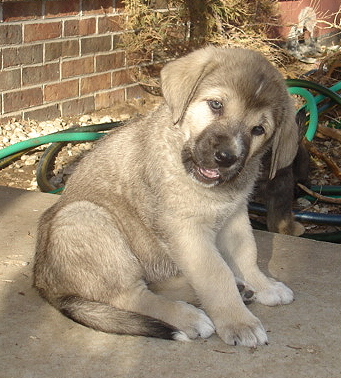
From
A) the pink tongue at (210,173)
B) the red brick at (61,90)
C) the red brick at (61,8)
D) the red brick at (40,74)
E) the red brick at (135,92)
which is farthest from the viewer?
the red brick at (135,92)

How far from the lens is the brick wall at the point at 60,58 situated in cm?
646

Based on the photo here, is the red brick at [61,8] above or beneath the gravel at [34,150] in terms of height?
above

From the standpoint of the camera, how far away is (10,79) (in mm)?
6477

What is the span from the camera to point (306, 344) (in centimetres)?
323

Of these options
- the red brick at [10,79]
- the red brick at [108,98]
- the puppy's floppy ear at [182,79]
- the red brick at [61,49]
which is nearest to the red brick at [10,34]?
the red brick at [10,79]

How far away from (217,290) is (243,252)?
55 cm

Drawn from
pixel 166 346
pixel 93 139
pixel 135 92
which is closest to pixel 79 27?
pixel 135 92

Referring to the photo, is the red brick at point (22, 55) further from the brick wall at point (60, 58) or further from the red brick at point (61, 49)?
the red brick at point (61, 49)

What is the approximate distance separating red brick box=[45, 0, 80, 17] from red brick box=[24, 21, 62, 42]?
10 centimetres

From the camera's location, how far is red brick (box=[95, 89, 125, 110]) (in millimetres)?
7601

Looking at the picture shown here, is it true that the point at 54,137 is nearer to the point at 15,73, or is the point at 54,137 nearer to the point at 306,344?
the point at 15,73

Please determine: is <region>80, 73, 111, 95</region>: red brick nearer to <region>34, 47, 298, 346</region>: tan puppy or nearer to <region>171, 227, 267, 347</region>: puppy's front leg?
<region>34, 47, 298, 346</region>: tan puppy

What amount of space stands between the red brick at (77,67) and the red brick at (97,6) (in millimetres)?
489

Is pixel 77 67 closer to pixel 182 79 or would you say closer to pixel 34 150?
pixel 34 150
